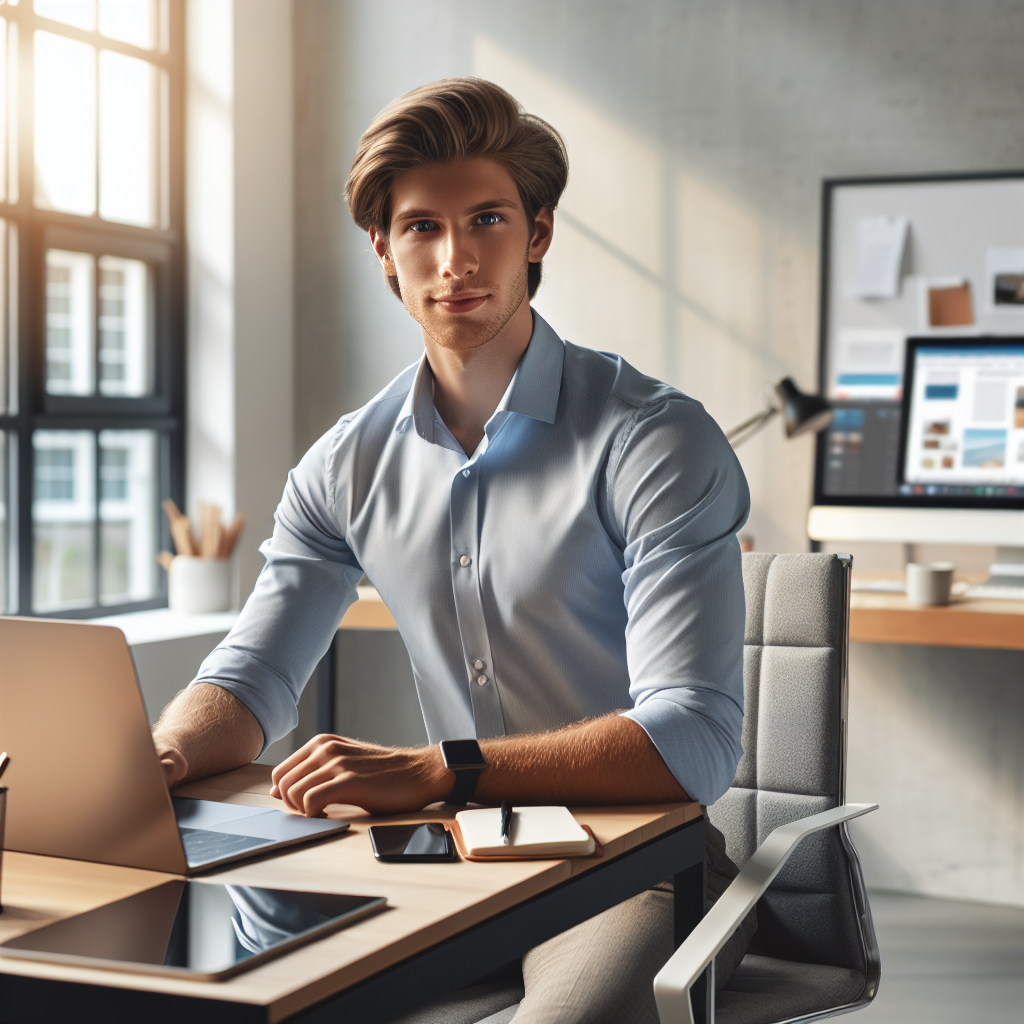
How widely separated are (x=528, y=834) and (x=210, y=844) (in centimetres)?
26

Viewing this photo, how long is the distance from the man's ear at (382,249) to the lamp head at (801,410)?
5.71 ft

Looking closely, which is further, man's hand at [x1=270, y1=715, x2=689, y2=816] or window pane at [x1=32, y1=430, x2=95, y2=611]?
window pane at [x1=32, y1=430, x2=95, y2=611]

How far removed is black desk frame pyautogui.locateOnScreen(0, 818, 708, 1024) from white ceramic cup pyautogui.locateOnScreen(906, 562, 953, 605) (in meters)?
1.77

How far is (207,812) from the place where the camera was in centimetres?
114

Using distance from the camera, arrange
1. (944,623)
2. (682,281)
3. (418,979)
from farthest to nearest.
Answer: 1. (682,281)
2. (944,623)
3. (418,979)

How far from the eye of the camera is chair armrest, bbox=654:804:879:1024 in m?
0.97

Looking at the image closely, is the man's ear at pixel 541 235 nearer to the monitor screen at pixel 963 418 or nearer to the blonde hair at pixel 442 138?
the blonde hair at pixel 442 138

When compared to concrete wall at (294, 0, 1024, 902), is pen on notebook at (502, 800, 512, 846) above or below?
below

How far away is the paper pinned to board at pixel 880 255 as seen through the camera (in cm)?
331

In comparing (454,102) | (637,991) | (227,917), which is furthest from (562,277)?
(227,917)

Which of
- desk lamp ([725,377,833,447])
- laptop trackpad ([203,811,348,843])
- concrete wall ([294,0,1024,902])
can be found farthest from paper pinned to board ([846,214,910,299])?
laptop trackpad ([203,811,348,843])

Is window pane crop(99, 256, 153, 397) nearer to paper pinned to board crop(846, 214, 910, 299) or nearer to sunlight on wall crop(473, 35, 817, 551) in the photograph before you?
sunlight on wall crop(473, 35, 817, 551)

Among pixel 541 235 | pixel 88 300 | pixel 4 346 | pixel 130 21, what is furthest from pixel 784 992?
pixel 130 21

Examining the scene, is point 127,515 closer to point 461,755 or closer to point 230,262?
point 230,262
